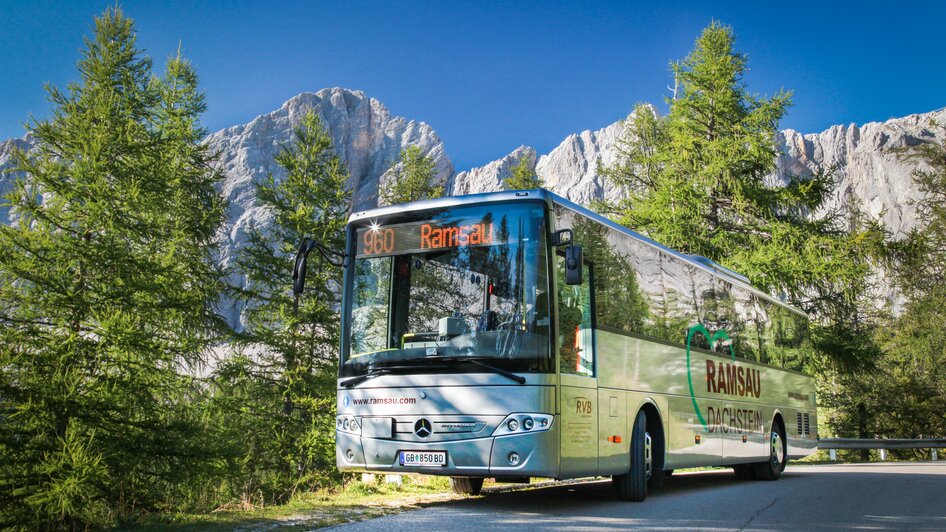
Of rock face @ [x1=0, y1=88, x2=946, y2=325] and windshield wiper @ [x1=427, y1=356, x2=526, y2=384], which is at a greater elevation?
rock face @ [x1=0, y1=88, x2=946, y2=325]

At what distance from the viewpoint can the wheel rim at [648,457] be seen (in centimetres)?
917

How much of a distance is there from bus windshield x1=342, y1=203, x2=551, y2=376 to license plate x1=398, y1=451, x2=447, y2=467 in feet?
2.66

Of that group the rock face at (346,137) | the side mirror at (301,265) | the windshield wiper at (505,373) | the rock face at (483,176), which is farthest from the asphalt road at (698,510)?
the rock face at (483,176)

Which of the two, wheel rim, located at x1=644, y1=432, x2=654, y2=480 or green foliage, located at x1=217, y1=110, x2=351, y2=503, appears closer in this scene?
wheel rim, located at x1=644, y1=432, x2=654, y2=480

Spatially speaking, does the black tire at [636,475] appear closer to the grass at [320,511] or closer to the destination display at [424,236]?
the grass at [320,511]

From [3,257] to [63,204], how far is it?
5.64 ft

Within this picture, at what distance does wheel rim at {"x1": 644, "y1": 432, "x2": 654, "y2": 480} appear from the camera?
9.17 meters

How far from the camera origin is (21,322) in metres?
12.7

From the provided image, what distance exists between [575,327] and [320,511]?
3.12m

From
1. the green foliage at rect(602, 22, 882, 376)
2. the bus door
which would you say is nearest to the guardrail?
the green foliage at rect(602, 22, 882, 376)

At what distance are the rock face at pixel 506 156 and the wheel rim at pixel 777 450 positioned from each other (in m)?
105

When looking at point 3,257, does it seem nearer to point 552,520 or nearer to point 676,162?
point 552,520

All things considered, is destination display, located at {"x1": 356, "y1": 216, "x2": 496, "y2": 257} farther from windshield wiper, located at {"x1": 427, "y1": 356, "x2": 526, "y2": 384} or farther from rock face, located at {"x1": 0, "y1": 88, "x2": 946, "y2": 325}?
rock face, located at {"x1": 0, "y1": 88, "x2": 946, "y2": 325}

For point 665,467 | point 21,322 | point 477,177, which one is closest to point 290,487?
point 21,322
